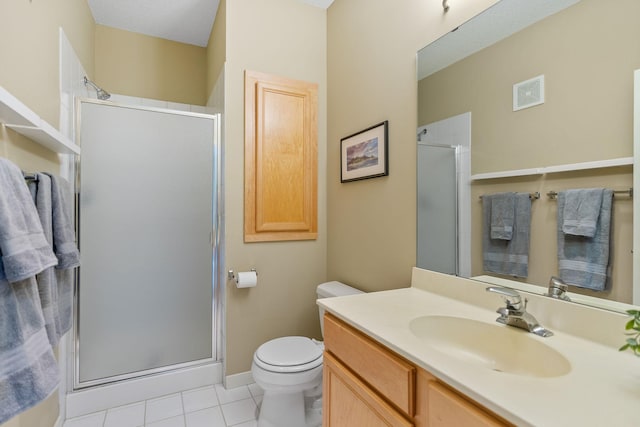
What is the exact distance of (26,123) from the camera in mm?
1076

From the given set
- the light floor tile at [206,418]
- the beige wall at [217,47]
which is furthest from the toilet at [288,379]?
the beige wall at [217,47]

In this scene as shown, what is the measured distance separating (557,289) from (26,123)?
1.84 m

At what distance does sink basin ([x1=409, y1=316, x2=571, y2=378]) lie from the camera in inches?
33.2

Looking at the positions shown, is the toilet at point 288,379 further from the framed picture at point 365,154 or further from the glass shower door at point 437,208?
the framed picture at point 365,154

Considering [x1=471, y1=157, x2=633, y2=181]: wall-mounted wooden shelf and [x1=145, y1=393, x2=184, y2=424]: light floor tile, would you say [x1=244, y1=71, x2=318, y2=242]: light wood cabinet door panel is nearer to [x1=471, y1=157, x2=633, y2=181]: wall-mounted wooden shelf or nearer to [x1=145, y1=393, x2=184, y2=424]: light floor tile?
[x1=145, y1=393, x2=184, y2=424]: light floor tile

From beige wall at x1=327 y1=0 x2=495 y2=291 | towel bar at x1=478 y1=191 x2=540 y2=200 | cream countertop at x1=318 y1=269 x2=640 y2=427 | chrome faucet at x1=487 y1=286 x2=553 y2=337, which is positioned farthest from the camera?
beige wall at x1=327 y1=0 x2=495 y2=291

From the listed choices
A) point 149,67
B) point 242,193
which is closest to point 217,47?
point 149,67

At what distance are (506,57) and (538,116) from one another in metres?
0.28

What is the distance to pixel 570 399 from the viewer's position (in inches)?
23.5

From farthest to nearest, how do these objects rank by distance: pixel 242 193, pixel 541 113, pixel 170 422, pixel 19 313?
pixel 242 193, pixel 170 422, pixel 541 113, pixel 19 313

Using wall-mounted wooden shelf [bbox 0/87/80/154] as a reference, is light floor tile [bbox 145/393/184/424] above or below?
below

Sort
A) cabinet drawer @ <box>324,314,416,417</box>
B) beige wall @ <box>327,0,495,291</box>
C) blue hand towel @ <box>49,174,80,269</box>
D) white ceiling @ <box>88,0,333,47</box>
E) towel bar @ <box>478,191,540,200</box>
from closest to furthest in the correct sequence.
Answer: cabinet drawer @ <box>324,314,416,417</box>
towel bar @ <box>478,191,540,200</box>
blue hand towel @ <box>49,174,80,269</box>
beige wall @ <box>327,0,495,291</box>
white ceiling @ <box>88,0,333,47</box>

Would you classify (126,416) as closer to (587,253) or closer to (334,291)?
(334,291)

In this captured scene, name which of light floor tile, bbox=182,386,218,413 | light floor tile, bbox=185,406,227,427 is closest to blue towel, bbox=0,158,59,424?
light floor tile, bbox=185,406,227,427
